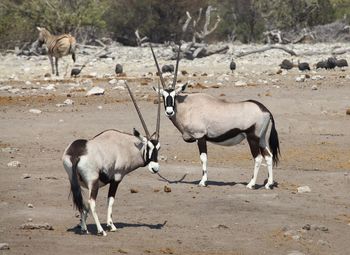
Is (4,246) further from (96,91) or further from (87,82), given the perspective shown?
(87,82)

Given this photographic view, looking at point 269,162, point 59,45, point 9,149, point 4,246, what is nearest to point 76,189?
point 4,246

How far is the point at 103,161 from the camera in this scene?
10.3 m

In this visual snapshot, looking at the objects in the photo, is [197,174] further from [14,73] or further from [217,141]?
[14,73]

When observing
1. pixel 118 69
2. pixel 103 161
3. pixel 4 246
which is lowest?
pixel 118 69

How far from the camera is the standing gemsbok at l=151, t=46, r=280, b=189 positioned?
45.1 feet

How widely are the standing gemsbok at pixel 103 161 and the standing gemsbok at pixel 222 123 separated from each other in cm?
280

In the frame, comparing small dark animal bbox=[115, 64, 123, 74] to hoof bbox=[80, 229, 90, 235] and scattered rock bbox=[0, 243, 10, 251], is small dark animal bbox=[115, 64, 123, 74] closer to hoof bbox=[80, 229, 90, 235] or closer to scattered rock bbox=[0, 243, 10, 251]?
hoof bbox=[80, 229, 90, 235]

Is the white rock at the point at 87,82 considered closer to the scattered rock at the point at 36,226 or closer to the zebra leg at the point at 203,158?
the zebra leg at the point at 203,158

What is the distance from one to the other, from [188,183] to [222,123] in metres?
0.91

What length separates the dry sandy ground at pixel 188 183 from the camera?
10.1 m

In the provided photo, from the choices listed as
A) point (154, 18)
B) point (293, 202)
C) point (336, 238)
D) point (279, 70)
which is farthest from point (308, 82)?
point (154, 18)

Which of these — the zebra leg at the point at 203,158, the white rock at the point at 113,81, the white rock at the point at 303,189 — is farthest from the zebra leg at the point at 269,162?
the white rock at the point at 113,81

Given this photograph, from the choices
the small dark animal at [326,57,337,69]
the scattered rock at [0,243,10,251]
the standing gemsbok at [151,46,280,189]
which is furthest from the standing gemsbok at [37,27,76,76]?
the scattered rock at [0,243,10,251]

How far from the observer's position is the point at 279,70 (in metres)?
28.6
